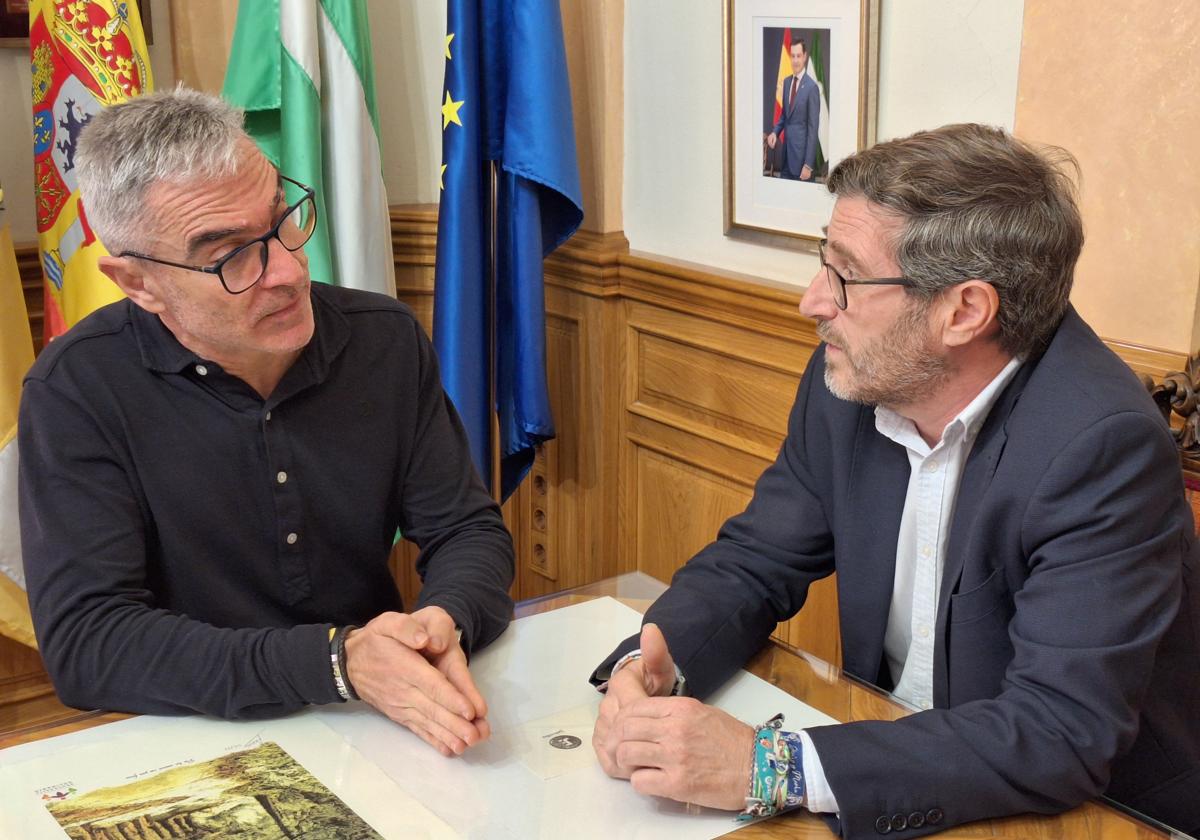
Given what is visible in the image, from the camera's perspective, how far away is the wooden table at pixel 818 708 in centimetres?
128

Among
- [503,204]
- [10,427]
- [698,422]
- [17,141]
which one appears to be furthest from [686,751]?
[17,141]

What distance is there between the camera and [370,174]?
3121 mm

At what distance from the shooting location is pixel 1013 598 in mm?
1548

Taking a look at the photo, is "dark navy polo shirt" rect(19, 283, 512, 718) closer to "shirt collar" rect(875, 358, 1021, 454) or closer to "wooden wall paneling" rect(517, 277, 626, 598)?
"shirt collar" rect(875, 358, 1021, 454)

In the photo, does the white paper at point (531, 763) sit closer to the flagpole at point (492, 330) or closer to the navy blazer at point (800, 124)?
the navy blazer at point (800, 124)

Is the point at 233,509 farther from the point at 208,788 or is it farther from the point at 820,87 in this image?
the point at 820,87

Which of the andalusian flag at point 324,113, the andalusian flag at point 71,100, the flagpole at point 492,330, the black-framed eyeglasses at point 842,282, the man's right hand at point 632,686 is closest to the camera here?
the man's right hand at point 632,686

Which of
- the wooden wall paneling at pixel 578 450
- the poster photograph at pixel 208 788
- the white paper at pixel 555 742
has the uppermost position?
the poster photograph at pixel 208 788

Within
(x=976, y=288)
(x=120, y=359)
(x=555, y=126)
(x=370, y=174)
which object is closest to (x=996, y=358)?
(x=976, y=288)

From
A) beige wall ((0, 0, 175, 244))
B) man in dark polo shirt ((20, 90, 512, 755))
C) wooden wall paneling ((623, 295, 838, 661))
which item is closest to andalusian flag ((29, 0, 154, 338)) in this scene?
beige wall ((0, 0, 175, 244))

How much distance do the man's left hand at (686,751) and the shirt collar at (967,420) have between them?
1.77 feet

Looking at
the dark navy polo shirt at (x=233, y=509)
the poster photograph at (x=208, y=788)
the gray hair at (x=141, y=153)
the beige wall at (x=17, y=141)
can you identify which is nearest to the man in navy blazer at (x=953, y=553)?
the poster photograph at (x=208, y=788)

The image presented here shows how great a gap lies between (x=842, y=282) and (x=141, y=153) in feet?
3.21

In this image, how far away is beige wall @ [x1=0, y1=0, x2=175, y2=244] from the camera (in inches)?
118
